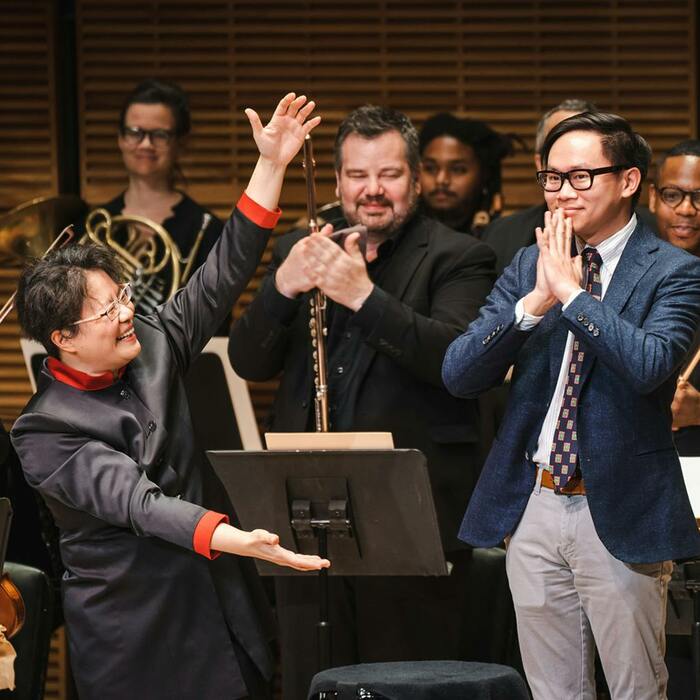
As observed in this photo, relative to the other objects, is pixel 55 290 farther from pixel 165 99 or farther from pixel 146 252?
pixel 165 99

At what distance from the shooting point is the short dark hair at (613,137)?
9.46ft

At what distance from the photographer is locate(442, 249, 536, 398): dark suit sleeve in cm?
287

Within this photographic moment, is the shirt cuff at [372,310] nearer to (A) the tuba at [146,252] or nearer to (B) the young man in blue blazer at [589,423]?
(B) the young man in blue blazer at [589,423]

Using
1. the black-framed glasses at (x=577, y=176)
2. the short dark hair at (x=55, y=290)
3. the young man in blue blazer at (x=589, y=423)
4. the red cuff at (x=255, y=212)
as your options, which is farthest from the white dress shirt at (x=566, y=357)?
the short dark hair at (x=55, y=290)

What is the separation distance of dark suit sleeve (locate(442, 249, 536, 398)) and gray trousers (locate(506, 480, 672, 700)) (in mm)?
277

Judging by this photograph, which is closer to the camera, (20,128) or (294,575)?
(294,575)

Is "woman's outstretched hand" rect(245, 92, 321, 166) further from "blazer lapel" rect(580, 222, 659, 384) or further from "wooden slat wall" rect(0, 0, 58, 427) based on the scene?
"wooden slat wall" rect(0, 0, 58, 427)

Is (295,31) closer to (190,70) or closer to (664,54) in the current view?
(190,70)

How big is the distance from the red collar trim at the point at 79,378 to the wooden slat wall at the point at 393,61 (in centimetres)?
240

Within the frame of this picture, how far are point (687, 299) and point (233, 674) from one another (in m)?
1.27

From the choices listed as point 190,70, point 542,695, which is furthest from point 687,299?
point 190,70

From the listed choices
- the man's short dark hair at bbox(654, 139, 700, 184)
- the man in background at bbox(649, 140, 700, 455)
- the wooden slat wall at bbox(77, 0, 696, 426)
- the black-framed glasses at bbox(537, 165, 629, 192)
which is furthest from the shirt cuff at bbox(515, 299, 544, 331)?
A: the wooden slat wall at bbox(77, 0, 696, 426)

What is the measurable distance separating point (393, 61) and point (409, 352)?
214 cm

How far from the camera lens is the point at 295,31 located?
17.3 ft
